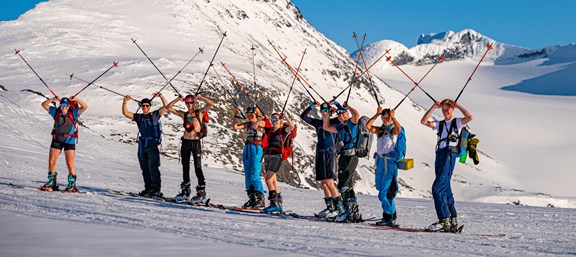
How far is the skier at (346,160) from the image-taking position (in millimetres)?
11828

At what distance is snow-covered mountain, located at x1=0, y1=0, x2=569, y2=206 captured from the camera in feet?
167

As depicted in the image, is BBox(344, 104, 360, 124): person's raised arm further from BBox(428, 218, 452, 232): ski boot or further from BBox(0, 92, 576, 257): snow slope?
BBox(428, 218, 452, 232): ski boot

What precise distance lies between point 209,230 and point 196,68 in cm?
6446

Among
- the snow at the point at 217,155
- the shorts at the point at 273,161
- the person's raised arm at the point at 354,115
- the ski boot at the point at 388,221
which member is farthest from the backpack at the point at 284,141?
the ski boot at the point at 388,221

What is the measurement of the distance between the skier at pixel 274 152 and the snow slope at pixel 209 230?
1260mm

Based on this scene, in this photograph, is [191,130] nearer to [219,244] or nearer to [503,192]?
[219,244]

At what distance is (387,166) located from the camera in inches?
462

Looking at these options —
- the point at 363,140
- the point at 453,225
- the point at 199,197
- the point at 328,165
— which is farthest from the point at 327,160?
the point at 199,197

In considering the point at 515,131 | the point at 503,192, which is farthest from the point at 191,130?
the point at 515,131

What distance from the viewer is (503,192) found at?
230ft

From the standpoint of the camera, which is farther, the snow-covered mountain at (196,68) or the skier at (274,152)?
the snow-covered mountain at (196,68)

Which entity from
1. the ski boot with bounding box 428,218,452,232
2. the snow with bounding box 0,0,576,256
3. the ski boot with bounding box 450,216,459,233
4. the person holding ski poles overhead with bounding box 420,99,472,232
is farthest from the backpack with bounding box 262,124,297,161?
the ski boot with bounding box 450,216,459,233

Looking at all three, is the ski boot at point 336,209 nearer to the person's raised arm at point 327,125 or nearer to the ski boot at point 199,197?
the person's raised arm at point 327,125

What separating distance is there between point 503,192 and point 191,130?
205ft
